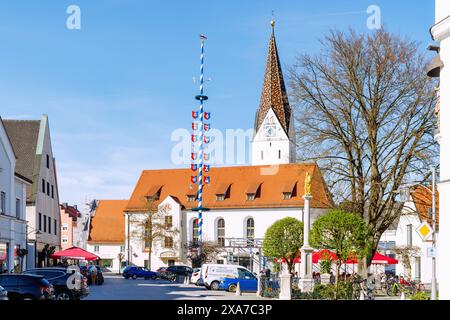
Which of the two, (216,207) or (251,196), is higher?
(251,196)

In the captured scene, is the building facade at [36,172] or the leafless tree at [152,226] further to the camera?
the leafless tree at [152,226]

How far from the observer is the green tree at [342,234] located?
32.9 m

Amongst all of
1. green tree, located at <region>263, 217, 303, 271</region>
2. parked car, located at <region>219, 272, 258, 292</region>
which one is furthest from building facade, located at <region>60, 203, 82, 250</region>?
parked car, located at <region>219, 272, 258, 292</region>

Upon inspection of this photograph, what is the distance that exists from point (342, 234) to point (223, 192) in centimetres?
5650

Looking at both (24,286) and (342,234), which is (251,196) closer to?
(342,234)

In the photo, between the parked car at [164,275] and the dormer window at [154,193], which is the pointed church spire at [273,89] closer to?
the dormer window at [154,193]

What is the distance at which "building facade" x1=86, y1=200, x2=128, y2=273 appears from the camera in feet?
306

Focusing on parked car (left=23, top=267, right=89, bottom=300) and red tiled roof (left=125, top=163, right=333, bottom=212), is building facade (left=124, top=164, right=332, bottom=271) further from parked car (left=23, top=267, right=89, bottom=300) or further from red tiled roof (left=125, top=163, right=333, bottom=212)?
parked car (left=23, top=267, right=89, bottom=300)

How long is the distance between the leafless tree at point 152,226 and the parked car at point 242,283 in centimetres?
3994

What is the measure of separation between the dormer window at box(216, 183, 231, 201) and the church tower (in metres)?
18.2

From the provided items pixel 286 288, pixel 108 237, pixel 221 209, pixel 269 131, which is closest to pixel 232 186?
pixel 221 209

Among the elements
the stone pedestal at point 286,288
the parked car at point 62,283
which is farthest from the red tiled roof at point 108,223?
the parked car at point 62,283

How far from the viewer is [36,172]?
171ft

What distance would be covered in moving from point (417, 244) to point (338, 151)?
2815 centimetres
